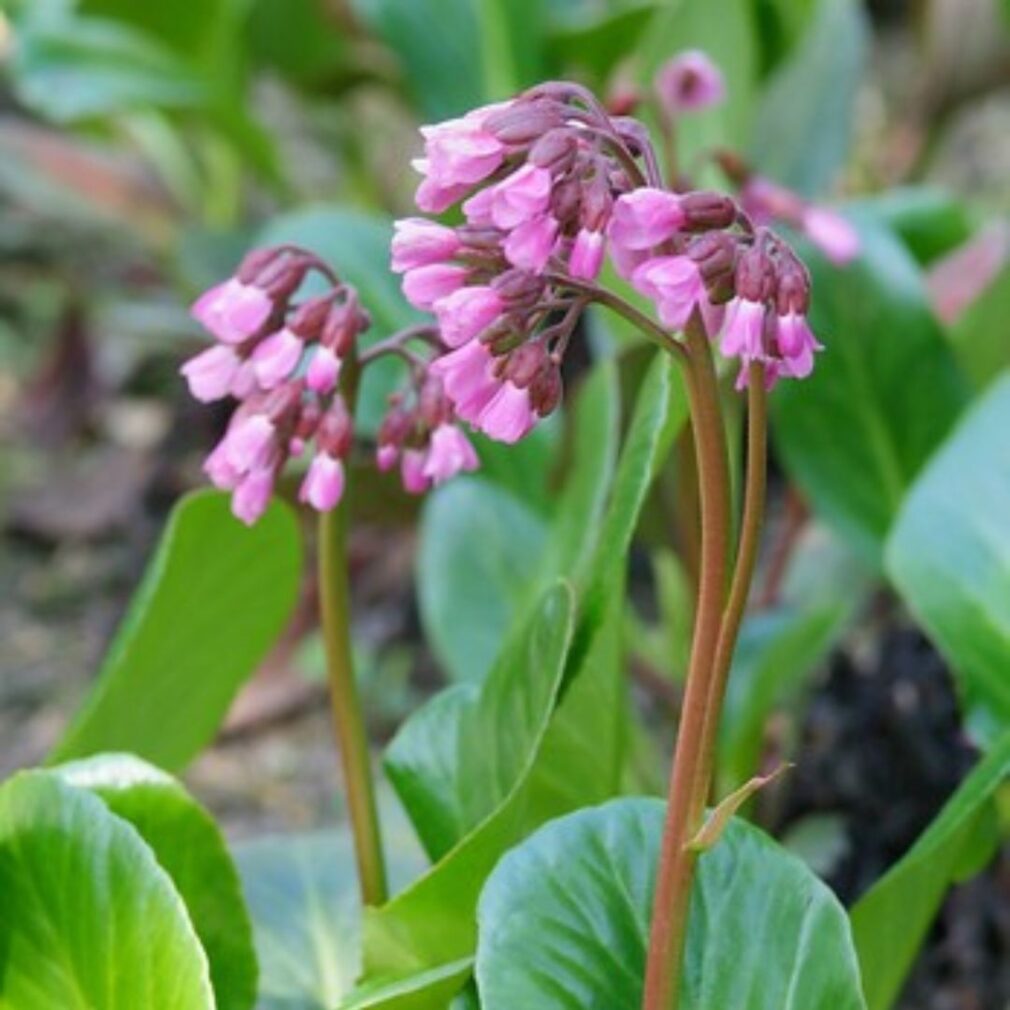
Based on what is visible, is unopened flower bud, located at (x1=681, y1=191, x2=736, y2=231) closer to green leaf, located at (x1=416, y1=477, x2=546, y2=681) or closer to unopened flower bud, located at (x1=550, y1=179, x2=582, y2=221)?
unopened flower bud, located at (x1=550, y1=179, x2=582, y2=221)

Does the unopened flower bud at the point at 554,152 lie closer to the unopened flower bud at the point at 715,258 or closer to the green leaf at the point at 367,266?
the unopened flower bud at the point at 715,258

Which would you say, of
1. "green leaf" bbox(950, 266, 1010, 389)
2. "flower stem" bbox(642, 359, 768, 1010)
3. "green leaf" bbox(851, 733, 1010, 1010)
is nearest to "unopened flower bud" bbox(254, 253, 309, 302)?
"flower stem" bbox(642, 359, 768, 1010)

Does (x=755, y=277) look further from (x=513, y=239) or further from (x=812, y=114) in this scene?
(x=812, y=114)

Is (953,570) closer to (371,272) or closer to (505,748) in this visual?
(505,748)

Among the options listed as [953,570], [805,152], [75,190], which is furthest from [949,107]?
[953,570]

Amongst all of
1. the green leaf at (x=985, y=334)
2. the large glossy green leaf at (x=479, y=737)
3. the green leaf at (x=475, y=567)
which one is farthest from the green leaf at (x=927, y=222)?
the large glossy green leaf at (x=479, y=737)

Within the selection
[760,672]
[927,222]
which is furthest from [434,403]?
[927,222]
